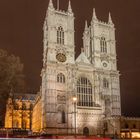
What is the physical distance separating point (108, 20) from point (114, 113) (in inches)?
950

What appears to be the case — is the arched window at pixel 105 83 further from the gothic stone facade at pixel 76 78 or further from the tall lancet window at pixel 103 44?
the tall lancet window at pixel 103 44

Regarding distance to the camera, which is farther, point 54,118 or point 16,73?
point 54,118

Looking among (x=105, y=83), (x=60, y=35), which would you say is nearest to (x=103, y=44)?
(x=105, y=83)

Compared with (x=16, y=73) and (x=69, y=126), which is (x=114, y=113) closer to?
(x=69, y=126)

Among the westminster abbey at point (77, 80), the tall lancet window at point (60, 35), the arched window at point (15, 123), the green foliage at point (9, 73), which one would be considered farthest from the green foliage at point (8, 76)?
the arched window at point (15, 123)

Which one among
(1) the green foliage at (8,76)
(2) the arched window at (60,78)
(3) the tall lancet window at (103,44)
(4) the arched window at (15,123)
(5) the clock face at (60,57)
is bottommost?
(4) the arched window at (15,123)

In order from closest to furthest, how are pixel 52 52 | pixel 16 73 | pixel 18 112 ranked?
pixel 16 73 < pixel 52 52 < pixel 18 112

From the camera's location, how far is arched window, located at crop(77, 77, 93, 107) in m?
62.2

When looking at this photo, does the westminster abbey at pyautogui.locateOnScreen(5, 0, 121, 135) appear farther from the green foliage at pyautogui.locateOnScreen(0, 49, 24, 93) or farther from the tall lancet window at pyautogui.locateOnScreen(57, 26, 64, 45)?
the green foliage at pyautogui.locateOnScreen(0, 49, 24, 93)

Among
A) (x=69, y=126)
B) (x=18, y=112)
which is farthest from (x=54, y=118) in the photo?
(x=18, y=112)

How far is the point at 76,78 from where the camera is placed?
207ft

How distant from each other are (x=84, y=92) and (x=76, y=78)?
3.64 meters

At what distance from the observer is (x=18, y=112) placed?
86.8 m

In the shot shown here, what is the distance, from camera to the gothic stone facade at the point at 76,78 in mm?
58719
